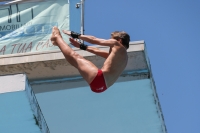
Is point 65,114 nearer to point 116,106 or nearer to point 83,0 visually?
point 116,106

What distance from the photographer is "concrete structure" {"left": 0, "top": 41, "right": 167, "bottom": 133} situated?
7668mm

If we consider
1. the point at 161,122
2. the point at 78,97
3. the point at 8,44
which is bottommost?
the point at 161,122

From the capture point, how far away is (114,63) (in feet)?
22.5

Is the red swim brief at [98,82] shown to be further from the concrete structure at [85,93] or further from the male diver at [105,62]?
the concrete structure at [85,93]

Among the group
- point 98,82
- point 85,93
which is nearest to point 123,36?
point 98,82

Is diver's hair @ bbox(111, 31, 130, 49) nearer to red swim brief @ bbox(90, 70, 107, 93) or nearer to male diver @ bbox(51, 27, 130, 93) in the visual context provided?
male diver @ bbox(51, 27, 130, 93)

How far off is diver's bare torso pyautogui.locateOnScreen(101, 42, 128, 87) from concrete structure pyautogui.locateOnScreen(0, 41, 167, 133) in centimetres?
64

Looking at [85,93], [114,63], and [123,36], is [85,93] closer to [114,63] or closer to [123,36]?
[114,63]

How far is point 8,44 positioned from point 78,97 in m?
2.17

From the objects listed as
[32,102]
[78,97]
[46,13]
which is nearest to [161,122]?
[78,97]

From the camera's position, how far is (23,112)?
6.66 m

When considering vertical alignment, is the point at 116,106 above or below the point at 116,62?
below

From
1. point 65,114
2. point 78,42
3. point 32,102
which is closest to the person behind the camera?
point 32,102

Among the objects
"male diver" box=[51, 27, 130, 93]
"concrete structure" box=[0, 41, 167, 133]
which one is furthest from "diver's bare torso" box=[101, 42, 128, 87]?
"concrete structure" box=[0, 41, 167, 133]
